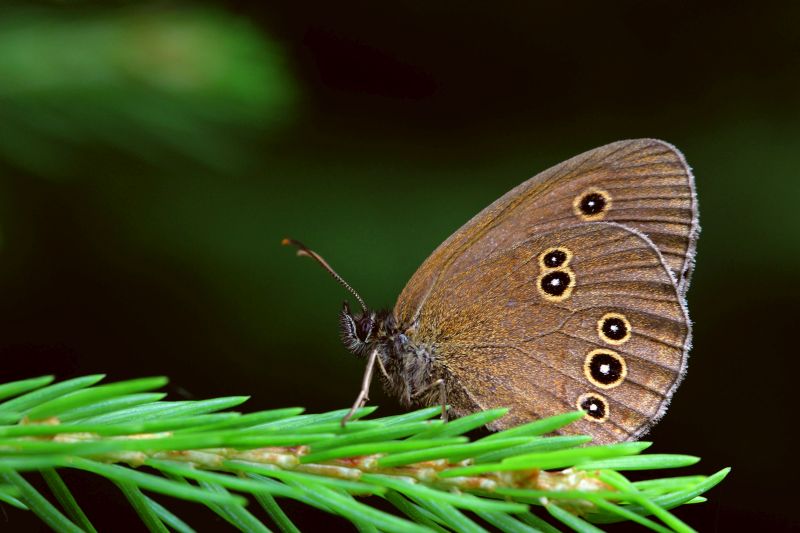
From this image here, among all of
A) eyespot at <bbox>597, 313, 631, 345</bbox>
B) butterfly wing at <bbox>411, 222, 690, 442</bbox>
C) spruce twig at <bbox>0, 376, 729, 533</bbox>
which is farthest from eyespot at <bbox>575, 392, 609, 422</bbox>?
spruce twig at <bbox>0, 376, 729, 533</bbox>

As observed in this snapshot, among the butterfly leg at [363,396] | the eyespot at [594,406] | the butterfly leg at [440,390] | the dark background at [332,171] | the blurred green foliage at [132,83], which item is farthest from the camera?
the dark background at [332,171]

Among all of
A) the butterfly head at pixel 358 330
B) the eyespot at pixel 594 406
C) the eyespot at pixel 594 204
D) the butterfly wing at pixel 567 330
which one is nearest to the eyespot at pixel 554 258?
the butterfly wing at pixel 567 330

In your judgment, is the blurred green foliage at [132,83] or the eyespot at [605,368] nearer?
the eyespot at [605,368]

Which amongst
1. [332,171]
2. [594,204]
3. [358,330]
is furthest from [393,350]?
[332,171]

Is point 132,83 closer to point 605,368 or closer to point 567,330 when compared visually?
point 567,330

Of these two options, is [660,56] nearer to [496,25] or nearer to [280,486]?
[496,25]

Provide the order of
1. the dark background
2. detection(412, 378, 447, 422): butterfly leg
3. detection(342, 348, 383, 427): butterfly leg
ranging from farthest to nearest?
the dark background
detection(412, 378, 447, 422): butterfly leg
detection(342, 348, 383, 427): butterfly leg

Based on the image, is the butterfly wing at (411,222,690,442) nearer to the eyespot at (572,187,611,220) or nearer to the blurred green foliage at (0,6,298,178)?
the eyespot at (572,187,611,220)

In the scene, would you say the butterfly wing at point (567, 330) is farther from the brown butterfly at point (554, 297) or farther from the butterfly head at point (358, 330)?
the butterfly head at point (358, 330)
